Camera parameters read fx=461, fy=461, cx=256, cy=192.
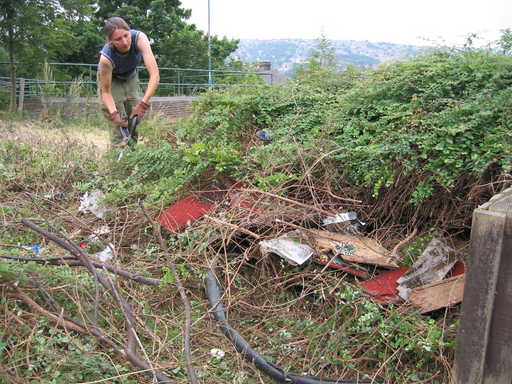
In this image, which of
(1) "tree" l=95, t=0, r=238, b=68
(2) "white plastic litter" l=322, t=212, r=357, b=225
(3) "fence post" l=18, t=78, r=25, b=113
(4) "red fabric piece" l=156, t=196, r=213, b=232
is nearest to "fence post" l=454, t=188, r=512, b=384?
(2) "white plastic litter" l=322, t=212, r=357, b=225

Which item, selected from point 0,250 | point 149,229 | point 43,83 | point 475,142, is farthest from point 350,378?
point 43,83

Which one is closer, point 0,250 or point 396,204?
point 0,250

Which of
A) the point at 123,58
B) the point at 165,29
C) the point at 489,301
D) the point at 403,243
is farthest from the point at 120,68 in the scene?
the point at 165,29

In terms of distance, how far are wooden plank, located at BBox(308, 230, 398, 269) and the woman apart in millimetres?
3218

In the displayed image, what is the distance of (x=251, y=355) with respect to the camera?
2768mm

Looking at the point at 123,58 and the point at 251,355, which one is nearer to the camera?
the point at 251,355

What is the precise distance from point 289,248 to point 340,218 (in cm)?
58

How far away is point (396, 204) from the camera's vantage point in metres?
3.74

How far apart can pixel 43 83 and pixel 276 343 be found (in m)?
15.0

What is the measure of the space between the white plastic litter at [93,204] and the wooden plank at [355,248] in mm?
2358

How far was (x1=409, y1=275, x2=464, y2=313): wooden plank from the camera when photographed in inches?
116

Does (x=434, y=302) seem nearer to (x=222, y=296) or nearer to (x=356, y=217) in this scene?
(x=356, y=217)

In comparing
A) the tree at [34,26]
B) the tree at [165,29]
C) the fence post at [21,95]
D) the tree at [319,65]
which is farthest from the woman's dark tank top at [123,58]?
the tree at [165,29]

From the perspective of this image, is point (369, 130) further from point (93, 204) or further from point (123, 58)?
point (123, 58)
